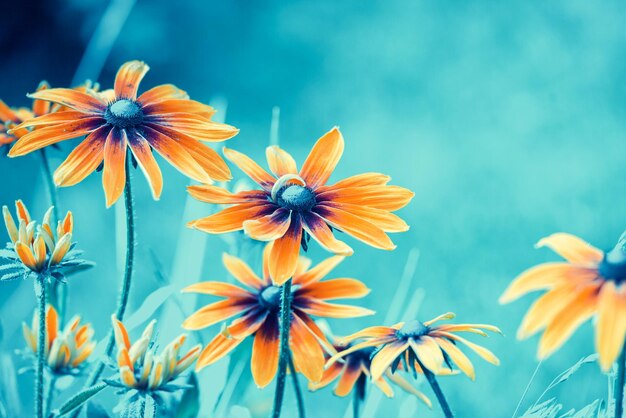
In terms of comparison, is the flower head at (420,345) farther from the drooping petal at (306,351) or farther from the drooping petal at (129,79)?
the drooping petal at (129,79)

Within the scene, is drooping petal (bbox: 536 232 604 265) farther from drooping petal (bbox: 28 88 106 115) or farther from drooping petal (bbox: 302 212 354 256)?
drooping petal (bbox: 28 88 106 115)

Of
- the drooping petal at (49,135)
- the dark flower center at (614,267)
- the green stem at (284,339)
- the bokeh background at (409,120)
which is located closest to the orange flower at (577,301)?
the dark flower center at (614,267)

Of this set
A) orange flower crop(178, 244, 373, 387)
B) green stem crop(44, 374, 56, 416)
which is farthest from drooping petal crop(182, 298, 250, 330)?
green stem crop(44, 374, 56, 416)

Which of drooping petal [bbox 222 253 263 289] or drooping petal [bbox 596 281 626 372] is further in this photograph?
drooping petal [bbox 222 253 263 289]

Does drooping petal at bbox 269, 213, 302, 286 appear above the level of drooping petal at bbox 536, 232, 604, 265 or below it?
above

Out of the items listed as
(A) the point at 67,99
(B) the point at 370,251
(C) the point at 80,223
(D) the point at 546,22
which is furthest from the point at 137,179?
(A) the point at 67,99

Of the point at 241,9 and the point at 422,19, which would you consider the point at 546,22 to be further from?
the point at 241,9

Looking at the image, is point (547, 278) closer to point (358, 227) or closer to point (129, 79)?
point (358, 227)

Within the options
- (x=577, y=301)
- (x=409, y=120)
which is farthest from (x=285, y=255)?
(x=409, y=120)
